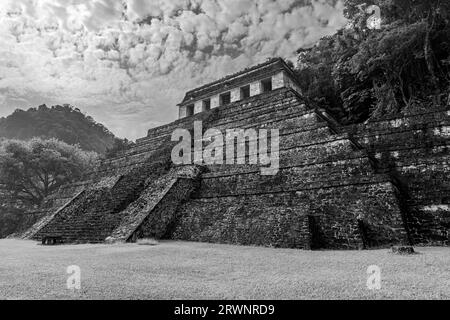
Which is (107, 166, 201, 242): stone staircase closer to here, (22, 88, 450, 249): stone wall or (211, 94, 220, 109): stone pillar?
(22, 88, 450, 249): stone wall

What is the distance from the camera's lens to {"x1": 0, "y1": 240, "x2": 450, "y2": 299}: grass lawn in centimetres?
378

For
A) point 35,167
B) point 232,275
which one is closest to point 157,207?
point 232,275

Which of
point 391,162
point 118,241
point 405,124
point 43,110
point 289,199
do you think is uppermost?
point 43,110

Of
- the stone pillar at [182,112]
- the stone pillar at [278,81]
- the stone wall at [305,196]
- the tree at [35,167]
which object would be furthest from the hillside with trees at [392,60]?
the tree at [35,167]

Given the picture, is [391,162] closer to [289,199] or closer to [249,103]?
[289,199]

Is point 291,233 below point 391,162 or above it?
below

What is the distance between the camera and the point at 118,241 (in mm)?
9102

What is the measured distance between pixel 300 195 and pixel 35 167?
2077 centimetres

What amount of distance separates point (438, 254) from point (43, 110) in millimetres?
66948

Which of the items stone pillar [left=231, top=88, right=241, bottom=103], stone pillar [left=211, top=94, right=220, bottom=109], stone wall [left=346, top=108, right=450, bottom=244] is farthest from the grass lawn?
stone pillar [left=211, top=94, right=220, bottom=109]

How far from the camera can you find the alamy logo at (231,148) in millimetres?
11462

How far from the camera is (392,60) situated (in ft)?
47.3

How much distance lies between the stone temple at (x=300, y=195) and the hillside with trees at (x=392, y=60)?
3.77 metres
